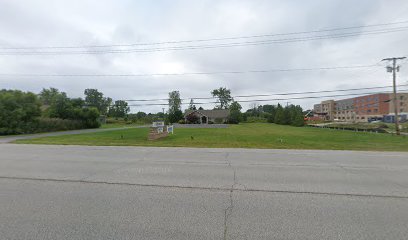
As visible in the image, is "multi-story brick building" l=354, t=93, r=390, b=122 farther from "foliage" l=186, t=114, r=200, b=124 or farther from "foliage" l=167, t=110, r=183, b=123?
"foliage" l=167, t=110, r=183, b=123

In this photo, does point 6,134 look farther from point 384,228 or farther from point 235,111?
point 235,111

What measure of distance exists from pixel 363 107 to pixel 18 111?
124563mm

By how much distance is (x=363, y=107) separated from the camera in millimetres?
95750

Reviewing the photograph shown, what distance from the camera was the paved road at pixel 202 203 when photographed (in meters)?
2.82

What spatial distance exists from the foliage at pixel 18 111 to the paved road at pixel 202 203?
2430cm

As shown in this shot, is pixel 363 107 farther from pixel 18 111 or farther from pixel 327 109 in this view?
pixel 18 111

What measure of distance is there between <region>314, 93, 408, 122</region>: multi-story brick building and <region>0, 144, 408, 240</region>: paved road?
87.9 meters

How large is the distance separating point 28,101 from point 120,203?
103 feet

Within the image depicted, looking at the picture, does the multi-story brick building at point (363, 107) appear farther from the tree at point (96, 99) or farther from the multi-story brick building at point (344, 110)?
the tree at point (96, 99)

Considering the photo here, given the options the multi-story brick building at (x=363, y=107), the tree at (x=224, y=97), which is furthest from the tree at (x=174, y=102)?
the multi-story brick building at (x=363, y=107)

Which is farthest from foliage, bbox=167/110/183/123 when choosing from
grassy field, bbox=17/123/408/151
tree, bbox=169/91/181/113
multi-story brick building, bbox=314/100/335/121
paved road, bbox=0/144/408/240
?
multi-story brick building, bbox=314/100/335/121

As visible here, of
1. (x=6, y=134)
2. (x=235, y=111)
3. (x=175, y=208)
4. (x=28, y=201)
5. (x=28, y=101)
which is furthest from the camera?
(x=235, y=111)

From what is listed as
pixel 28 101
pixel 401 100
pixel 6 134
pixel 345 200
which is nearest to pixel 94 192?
pixel 345 200

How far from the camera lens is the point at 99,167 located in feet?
21.6
